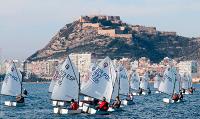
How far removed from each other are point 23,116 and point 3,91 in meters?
26.5

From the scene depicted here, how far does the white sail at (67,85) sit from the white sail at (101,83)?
177 cm

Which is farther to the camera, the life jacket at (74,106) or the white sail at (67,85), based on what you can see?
the white sail at (67,85)

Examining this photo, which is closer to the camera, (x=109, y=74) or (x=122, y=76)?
(x=109, y=74)

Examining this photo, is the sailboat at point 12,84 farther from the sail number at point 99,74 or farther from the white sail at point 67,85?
the sail number at point 99,74

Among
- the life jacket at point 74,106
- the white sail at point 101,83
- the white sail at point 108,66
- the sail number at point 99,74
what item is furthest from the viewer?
the white sail at point 108,66

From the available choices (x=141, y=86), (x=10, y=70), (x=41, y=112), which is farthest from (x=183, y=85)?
(x=41, y=112)

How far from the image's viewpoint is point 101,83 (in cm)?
9056

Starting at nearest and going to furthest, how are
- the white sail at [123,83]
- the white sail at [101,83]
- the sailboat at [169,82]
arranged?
the white sail at [101,83], the white sail at [123,83], the sailboat at [169,82]

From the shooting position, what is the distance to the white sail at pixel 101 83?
3548 inches

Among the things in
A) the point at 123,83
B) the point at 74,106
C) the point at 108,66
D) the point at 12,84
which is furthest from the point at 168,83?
the point at 74,106


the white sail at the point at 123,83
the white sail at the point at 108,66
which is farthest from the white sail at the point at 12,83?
the white sail at the point at 108,66

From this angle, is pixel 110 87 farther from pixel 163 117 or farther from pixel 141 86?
pixel 141 86

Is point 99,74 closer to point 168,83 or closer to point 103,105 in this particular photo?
point 103,105

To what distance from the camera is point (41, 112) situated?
307 feet
